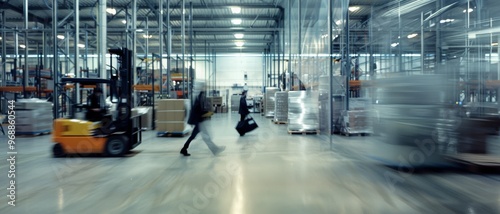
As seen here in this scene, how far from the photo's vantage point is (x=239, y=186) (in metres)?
4.44

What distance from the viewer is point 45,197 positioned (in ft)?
13.1

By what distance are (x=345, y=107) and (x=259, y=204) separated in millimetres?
7229

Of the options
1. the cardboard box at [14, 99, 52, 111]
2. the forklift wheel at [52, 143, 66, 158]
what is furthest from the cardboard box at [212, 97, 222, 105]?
the forklift wheel at [52, 143, 66, 158]

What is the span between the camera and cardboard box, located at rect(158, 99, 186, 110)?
10078mm

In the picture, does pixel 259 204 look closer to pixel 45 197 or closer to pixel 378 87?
pixel 45 197

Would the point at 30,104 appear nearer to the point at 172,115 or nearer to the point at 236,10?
the point at 172,115

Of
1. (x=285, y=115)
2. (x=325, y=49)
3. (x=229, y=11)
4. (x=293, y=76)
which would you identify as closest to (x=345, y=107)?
(x=325, y=49)

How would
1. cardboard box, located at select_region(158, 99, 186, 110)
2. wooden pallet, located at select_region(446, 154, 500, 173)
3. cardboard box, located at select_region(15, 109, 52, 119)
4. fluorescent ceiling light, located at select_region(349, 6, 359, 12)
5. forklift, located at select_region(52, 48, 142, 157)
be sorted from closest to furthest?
wooden pallet, located at select_region(446, 154, 500, 173) < forklift, located at select_region(52, 48, 142, 157) < cardboard box, located at select_region(158, 99, 186, 110) < cardboard box, located at select_region(15, 109, 52, 119) < fluorescent ceiling light, located at select_region(349, 6, 359, 12)

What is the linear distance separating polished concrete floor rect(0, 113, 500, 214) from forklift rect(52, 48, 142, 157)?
0.27m

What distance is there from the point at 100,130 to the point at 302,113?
6.20m

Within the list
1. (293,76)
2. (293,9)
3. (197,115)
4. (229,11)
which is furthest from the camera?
(229,11)

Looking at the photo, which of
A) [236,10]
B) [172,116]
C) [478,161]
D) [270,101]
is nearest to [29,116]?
[172,116]

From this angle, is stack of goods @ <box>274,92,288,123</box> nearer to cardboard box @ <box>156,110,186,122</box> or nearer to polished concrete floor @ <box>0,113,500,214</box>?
cardboard box @ <box>156,110,186,122</box>

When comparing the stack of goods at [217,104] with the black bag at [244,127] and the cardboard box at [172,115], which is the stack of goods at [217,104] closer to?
the cardboard box at [172,115]
